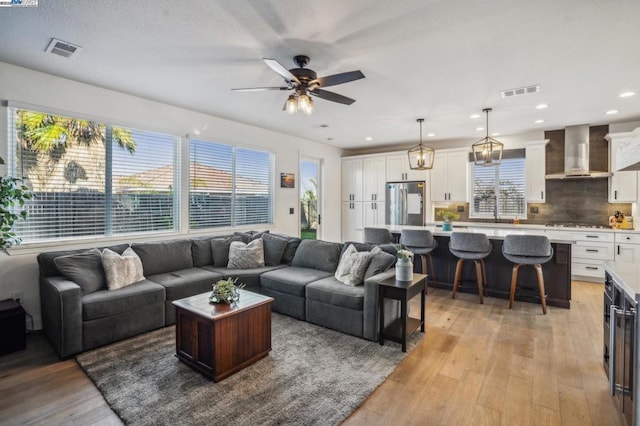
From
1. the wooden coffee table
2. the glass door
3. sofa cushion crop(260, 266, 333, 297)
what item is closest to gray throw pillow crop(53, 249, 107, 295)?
the wooden coffee table

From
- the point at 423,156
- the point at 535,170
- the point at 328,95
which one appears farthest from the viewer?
the point at 535,170

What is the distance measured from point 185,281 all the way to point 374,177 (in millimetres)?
5088

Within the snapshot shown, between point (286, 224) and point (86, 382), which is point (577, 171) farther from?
point (86, 382)

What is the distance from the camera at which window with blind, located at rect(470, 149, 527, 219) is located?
6074 millimetres

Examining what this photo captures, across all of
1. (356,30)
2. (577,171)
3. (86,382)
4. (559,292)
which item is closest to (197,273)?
(86,382)

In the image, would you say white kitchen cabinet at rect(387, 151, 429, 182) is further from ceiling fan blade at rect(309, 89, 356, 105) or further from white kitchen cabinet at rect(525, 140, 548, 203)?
ceiling fan blade at rect(309, 89, 356, 105)

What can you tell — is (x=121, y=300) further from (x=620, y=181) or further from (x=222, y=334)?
(x=620, y=181)

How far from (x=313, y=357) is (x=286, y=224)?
3714 mm

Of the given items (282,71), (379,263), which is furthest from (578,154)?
(282,71)

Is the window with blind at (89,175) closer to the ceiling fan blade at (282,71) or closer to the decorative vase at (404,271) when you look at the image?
the ceiling fan blade at (282,71)

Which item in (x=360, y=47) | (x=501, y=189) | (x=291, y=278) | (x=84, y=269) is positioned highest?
(x=360, y=47)

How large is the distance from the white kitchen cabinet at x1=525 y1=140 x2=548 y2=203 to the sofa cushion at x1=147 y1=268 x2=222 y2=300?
18.7 ft

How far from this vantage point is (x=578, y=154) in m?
5.44

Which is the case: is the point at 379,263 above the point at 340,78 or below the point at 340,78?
below
